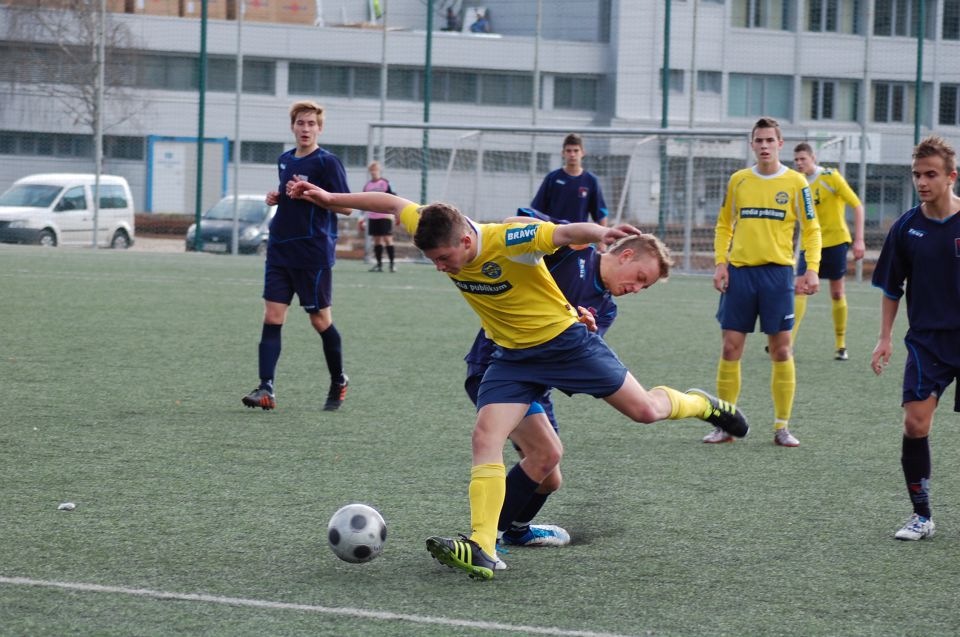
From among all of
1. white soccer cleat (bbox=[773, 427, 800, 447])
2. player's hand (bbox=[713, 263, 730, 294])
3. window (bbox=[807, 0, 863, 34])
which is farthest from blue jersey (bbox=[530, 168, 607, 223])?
window (bbox=[807, 0, 863, 34])

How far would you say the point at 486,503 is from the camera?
469 centimetres

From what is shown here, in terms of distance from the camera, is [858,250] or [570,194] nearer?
[570,194]

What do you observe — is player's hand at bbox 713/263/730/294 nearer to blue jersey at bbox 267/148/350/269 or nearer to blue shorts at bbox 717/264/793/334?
blue shorts at bbox 717/264/793/334

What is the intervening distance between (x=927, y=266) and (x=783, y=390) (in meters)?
2.47

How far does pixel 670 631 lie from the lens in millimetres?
4004

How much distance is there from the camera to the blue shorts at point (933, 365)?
17.3ft

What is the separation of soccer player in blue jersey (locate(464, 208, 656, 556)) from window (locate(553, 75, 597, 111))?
35950mm

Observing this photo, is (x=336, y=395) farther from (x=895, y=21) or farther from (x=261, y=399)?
(x=895, y=21)

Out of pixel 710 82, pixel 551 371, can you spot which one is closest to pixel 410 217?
pixel 551 371

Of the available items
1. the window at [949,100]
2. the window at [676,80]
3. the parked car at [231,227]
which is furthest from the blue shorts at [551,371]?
the window at [676,80]

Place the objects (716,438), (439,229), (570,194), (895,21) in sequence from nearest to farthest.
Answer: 1. (439,229)
2. (716,438)
3. (570,194)
4. (895,21)

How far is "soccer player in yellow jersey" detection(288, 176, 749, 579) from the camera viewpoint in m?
4.53

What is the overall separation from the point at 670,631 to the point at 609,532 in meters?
1.34

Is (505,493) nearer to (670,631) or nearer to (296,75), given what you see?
(670,631)
